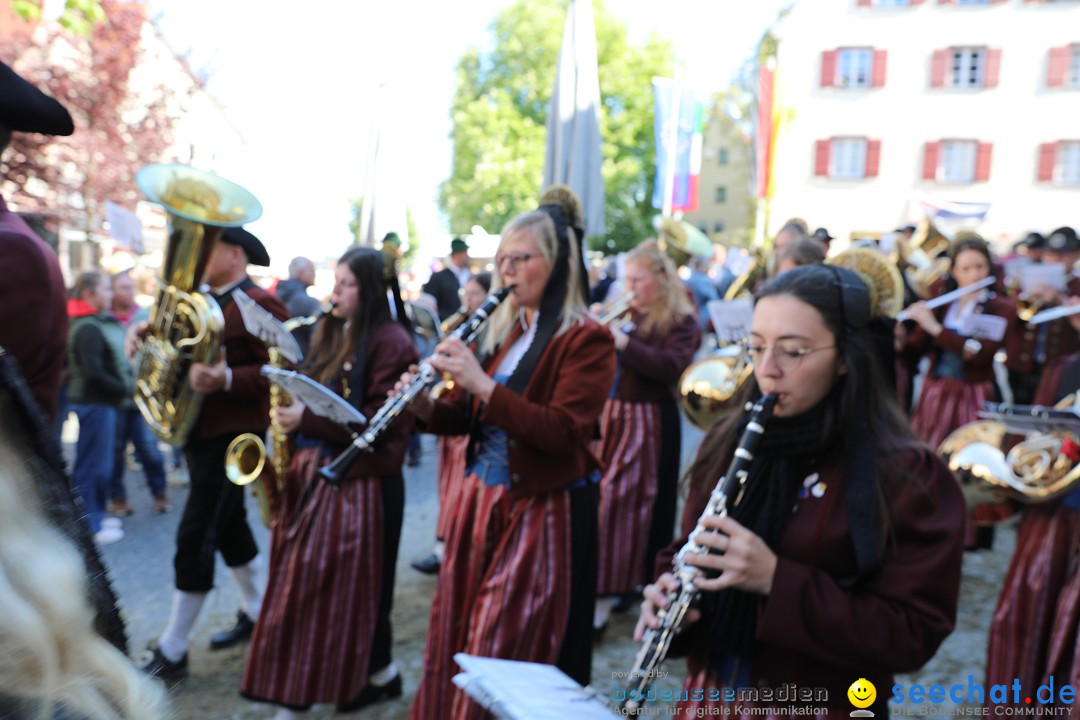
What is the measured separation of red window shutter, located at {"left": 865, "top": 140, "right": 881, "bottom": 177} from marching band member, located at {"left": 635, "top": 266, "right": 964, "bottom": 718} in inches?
1112

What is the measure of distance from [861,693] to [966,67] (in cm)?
3063

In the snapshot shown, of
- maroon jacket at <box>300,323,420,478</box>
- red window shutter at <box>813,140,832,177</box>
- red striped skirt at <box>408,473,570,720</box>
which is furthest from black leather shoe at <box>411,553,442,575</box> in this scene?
red window shutter at <box>813,140,832,177</box>

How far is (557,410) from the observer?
290cm

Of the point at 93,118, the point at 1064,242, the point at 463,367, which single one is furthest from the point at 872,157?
the point at 463,367

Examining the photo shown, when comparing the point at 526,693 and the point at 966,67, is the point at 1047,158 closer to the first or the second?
the point at 966,67

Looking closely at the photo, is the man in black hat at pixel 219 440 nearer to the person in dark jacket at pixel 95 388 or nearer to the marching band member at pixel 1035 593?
the person in dark jacket at pixel 95 388

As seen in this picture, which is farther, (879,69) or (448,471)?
(879,69)

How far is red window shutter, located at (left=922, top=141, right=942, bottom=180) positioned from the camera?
90.5 feet

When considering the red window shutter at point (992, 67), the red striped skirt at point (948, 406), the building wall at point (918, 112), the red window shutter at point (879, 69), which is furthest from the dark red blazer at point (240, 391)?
the red window shutter at point (992, 67)

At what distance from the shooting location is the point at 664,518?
531 cm

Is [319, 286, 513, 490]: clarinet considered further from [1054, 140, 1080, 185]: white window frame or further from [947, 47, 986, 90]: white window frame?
[1054, 140, 1080, 185]: white window frame

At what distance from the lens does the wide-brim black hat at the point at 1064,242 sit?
7934mm

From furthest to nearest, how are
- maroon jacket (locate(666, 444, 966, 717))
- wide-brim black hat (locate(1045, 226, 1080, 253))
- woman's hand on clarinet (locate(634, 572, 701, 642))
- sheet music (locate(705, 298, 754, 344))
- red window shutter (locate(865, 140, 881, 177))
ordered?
red window shutter (locate(865, 140, 881, 177))
wide-brim black hat (locate(1045, 226, 1080, 253))
sheet music (locate(705, 298, 754, 344))
woman's hand on clarinet (locate(634, 572, 701, 642))
maroon jacket (locate(666, 444, 966, 717))

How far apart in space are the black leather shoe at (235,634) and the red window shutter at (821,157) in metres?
26.9
